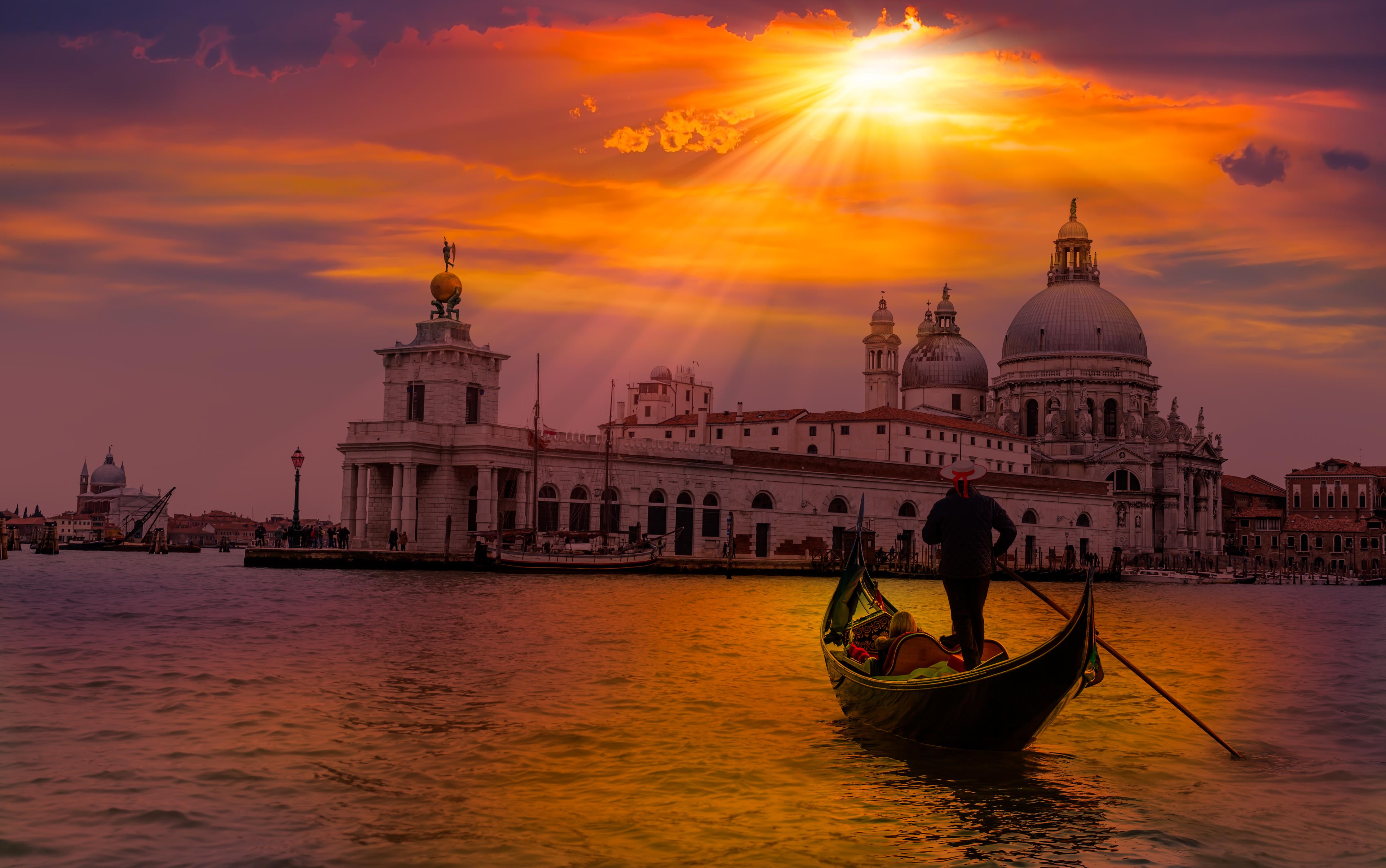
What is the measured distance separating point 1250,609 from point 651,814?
45189 millimetres

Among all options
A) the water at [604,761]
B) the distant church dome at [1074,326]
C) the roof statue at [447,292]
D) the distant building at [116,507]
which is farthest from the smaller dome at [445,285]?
the distant building at [116,507]

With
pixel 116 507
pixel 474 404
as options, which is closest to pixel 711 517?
pixel 474 404

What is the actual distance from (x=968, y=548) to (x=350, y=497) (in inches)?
2146

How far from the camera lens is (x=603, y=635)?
27250 millimetres

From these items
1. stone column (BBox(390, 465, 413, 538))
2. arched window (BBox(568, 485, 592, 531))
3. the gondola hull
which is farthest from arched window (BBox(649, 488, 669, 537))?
the gondola hull

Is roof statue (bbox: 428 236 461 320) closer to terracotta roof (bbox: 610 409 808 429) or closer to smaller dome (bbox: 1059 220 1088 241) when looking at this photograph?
terracotta roof (bbox: 610 409 808 429)

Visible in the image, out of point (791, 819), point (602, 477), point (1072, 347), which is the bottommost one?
point (791, 819)

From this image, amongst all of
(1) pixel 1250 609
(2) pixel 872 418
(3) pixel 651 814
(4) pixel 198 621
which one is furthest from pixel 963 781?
(2) pixel 872 418

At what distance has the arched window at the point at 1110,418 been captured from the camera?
10850cm

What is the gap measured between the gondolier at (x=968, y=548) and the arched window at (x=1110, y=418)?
99.2 meters

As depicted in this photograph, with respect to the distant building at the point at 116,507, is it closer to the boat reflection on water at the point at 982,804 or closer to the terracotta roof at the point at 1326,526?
the terracotta roof at the point at 1326,526

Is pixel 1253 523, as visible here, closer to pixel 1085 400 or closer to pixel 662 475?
pixel 1085 400

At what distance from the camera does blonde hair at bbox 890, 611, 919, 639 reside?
1487 centimetres

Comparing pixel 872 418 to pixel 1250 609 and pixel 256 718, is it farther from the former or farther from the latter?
pixel 256 718
